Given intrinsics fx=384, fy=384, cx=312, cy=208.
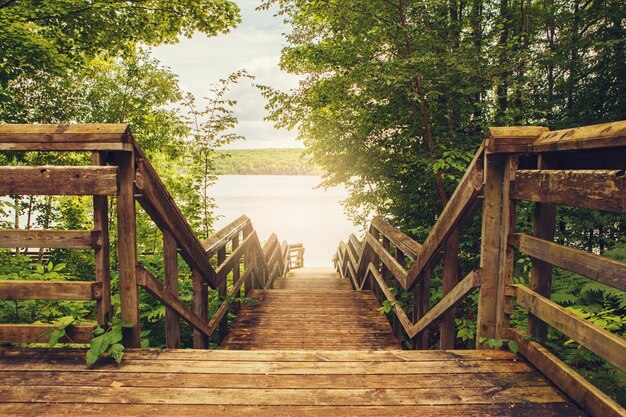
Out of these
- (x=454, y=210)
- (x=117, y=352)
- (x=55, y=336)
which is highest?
(x=454, y=210)

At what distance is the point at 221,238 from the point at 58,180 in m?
1.98

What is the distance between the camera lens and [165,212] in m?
2.55

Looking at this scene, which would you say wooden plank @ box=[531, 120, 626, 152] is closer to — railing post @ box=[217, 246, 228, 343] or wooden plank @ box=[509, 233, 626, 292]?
wooden plank @ box=[509, 233, 626, 292]

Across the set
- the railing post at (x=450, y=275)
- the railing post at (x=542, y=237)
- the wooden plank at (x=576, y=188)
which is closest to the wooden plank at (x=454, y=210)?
the railing post at (x=450, y=275)

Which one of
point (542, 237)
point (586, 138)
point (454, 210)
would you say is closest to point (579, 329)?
point (542, 237)

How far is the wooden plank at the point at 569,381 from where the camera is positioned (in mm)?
1602

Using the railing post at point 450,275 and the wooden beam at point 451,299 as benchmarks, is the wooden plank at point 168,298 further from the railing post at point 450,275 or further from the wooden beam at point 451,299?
the railing post at point 450,275

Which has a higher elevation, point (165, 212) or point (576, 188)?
point (576, 188)

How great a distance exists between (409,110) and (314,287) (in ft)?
15.6

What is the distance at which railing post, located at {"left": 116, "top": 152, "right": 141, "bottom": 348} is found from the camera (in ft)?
7.13

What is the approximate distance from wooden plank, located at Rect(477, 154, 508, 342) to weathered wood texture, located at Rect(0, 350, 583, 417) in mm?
219

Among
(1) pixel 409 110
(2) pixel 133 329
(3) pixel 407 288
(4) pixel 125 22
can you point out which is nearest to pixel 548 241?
(3) pixel 407 288

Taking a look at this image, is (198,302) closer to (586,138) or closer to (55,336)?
(55,336)

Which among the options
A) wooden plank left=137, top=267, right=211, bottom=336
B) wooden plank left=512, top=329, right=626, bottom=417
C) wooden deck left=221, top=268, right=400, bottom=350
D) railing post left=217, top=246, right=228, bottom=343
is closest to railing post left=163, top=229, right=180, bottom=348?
wooden plank left=137, top=267, right=211, bottom=336
